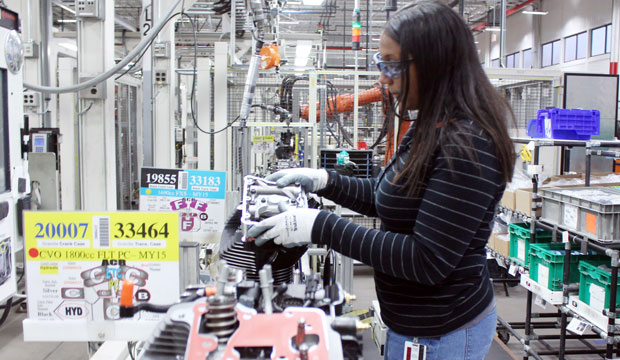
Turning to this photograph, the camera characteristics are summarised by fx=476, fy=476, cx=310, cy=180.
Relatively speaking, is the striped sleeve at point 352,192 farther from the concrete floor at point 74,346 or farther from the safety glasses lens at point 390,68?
the concrete floor at point 74,346

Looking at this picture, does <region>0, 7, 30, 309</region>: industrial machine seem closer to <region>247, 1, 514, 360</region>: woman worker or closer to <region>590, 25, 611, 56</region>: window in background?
<region>247, 1, 514, 360</region>: woman worker


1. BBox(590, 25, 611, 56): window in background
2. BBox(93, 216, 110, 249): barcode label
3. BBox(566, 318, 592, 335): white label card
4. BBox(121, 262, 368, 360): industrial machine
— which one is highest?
BBox(590, 25, 611, 56): window in background

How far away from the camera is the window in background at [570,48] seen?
12172 mm

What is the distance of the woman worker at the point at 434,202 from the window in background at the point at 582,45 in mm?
12329

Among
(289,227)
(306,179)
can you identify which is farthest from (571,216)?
(289,227)

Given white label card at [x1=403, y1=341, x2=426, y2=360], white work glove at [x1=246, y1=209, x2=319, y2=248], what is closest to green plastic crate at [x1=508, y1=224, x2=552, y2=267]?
white label card at [x1=403, y1=341, x2=426, y2=360]

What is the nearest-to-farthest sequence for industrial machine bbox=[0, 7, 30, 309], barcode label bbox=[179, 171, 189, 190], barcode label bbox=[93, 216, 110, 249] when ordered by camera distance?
barcode label bbox=[93, 216, 110, 249] → barcode label bbox=[179, 171, 189, 190] → industrial machine bbox=[0, 7, 30, 309]

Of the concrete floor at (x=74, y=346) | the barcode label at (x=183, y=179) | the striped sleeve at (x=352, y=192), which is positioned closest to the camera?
the striped sleeve at (x=352, y=192)

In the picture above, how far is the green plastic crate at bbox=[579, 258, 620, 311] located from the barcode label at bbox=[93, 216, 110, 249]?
9.51 ft

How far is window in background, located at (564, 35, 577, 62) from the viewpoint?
479 inches

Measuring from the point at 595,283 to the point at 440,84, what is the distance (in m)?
2.63

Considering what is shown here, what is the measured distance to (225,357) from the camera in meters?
0.79

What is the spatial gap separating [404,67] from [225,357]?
2.49 ft

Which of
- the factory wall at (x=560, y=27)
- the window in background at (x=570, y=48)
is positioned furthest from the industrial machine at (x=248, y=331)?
the window in background at (x=570, y=48)
